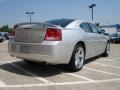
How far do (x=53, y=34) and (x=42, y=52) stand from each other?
52cm

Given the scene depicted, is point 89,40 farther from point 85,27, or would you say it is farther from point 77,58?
point 77,58

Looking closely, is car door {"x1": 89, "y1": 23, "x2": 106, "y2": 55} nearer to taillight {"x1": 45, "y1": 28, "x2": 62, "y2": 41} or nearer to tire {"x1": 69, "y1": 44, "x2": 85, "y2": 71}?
tire {"x1": 69, "y1": 44, "x2": 85, "y2": 71}

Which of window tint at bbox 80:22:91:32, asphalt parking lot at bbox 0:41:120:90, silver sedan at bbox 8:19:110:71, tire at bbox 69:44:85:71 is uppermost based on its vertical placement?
window tint at bbox 80:22:91:32

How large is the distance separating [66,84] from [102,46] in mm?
4425

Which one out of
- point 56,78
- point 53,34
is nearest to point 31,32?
point 53,34

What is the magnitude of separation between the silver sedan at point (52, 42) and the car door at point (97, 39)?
39.0 inches

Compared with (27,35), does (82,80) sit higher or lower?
lower

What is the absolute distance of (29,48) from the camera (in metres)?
6.24

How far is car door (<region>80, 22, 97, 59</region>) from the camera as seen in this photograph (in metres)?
7.54

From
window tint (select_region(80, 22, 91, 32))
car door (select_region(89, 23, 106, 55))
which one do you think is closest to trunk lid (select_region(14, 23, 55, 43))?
window tint (select_region(80, 22, 91, 32))

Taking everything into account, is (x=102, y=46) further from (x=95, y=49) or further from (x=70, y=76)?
(x=70, y=76)

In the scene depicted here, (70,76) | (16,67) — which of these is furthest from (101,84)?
(16,67)

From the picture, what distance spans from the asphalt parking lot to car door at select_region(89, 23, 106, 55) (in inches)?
41.8

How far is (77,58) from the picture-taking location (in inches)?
275
